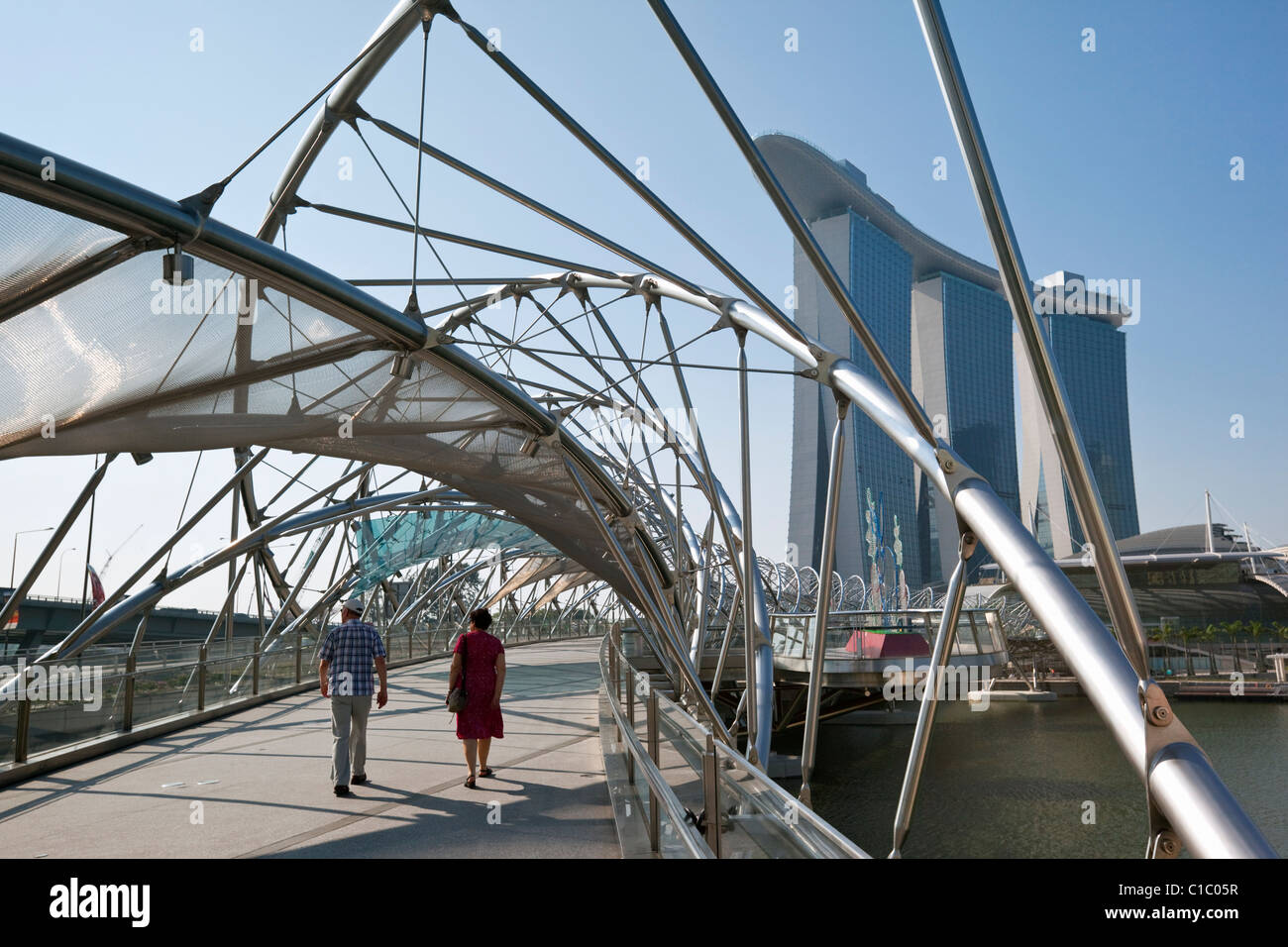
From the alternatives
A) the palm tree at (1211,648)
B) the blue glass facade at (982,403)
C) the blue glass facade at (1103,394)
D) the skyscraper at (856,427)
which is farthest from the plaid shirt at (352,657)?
the blue glass facade at (982,403)

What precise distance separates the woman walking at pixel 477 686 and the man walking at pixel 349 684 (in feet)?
2.93

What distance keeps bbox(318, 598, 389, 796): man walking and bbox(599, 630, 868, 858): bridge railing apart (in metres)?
3.26

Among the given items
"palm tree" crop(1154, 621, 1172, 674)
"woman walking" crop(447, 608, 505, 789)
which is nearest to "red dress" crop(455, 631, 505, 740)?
"woman walking" crop(447, 608, 505, 789)

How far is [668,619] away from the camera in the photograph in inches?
808

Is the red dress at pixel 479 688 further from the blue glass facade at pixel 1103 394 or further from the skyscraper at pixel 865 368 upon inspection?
the blue glass facade at pixel 1103 394

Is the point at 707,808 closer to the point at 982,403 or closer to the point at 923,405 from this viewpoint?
the point at 923,405

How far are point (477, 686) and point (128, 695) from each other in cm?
710

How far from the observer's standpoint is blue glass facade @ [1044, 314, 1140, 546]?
159500mm

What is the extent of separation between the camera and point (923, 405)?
164125 millimetres

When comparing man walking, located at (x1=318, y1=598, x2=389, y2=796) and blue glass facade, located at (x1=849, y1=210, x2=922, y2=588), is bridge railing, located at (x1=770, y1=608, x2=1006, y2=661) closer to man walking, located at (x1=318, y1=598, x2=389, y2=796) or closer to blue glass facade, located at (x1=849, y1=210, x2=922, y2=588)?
man walking, located at (x1=318, y1=598, x2=389, y2=796)

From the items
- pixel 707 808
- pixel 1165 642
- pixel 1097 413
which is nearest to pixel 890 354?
pixel 1097 413

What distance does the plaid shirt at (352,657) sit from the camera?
10.2 m
